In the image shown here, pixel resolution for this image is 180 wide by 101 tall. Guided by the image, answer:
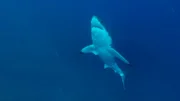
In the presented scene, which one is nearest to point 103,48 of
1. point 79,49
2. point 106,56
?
point 106,56

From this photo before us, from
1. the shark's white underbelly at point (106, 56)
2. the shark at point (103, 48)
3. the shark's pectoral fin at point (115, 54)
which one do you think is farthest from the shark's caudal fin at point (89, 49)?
the shark's pectoral fin at point (115, 54)

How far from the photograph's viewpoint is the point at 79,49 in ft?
27.5

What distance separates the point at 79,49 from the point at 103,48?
79 cm

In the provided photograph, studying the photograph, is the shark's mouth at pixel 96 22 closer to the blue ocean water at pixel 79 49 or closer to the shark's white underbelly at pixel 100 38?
the shark's white underbelly at pixel 100 38

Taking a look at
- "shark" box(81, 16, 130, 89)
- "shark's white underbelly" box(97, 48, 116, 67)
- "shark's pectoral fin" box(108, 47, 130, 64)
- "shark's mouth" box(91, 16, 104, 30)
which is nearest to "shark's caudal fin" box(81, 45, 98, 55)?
"shark" box(81, 16, 130, 89)

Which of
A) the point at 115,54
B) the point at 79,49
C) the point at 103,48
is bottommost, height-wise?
the point at 115,54

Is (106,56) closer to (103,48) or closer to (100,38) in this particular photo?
(103,48)

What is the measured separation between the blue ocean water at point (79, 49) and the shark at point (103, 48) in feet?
1.24

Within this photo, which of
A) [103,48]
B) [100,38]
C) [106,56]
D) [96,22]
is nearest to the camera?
[96,22]

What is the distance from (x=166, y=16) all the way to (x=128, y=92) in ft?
5.76

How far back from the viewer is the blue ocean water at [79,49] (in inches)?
324

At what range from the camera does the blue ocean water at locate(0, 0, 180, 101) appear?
823 cm

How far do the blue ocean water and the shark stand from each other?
0.38 metres

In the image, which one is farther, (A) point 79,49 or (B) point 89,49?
(A) point 79,49
